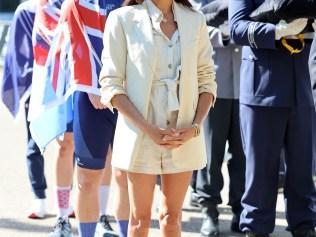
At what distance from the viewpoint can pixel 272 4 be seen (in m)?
4.22

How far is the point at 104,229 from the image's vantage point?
5.04 metres

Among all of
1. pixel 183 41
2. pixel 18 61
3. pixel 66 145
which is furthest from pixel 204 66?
pixel 18 61

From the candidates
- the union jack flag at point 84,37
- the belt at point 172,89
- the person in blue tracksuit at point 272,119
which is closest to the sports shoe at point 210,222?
the person in blue tracksuit at point 272,119

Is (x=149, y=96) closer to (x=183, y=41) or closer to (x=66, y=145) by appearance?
(x=183, y=41)

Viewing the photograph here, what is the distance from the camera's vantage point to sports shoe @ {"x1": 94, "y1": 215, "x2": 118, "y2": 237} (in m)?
4.99

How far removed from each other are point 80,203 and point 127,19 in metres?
1.27

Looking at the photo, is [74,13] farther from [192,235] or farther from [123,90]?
[192,235]

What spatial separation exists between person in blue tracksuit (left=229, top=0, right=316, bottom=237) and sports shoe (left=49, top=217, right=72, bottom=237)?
1.12 meters

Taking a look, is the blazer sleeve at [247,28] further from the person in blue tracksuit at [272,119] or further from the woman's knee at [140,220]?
the woman's knee at [140,220]

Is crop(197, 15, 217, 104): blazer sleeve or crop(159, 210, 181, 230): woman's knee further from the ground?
crop(197, 15, 217, 104): blazer sleeve

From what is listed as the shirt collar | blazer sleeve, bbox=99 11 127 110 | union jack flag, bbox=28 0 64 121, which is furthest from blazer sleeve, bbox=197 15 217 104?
union jack flag, bbox=28 0 64 121

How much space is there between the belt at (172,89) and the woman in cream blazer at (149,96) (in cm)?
2

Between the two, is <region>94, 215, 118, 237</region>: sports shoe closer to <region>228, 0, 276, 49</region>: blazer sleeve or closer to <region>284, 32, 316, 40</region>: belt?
<region>228, 0, 276, 49</region>: blazer sleeve

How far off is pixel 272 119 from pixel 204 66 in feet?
3.00
